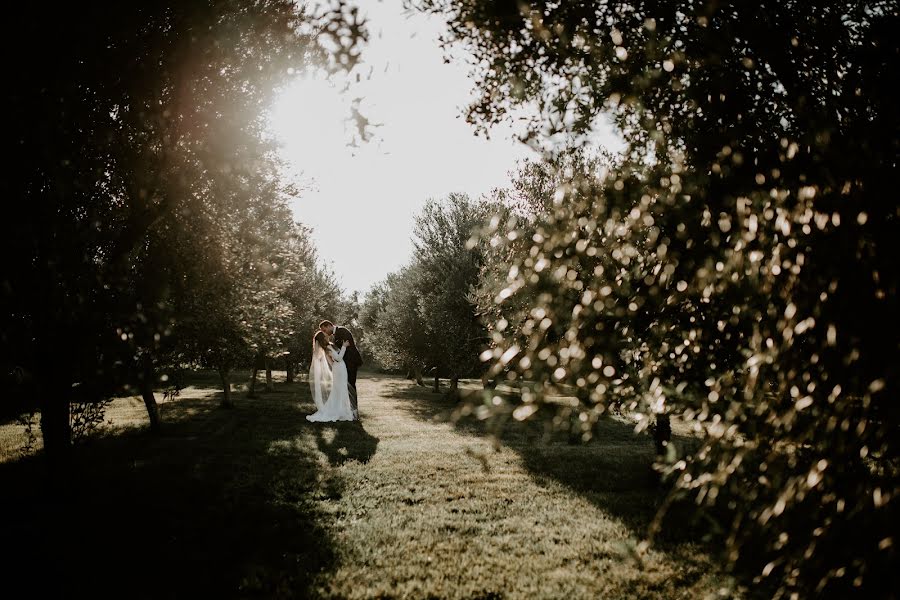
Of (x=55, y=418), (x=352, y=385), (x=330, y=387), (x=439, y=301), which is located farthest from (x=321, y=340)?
(x=55, y=418)

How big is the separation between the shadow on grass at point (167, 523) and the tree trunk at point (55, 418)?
42 cm

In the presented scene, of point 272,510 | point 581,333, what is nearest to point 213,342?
point 272,510

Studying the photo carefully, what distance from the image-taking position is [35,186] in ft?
24.4

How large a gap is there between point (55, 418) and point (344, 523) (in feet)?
17.2

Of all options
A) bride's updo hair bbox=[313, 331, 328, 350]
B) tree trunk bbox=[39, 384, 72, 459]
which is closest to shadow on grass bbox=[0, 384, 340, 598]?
tree trunk bbox=[39, 384, 72, 459]

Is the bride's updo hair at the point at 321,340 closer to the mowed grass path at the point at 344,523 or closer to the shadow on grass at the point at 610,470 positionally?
the mowed grass path at the point at 344,523

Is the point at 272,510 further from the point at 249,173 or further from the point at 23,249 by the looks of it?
the point at 249,173

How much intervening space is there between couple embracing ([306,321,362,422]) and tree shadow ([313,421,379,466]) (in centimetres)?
76

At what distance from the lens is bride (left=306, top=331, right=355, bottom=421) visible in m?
18.7

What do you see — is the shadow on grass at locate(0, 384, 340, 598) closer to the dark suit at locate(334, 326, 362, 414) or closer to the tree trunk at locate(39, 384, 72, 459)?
the tree trunk at locate(39, 384, 72, 459)

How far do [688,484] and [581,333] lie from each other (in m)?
1.29

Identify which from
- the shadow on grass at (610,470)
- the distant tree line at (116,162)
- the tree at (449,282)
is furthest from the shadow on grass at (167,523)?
the tree at (449,282)

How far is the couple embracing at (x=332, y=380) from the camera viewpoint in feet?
61.4

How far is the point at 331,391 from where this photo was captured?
1873cm
